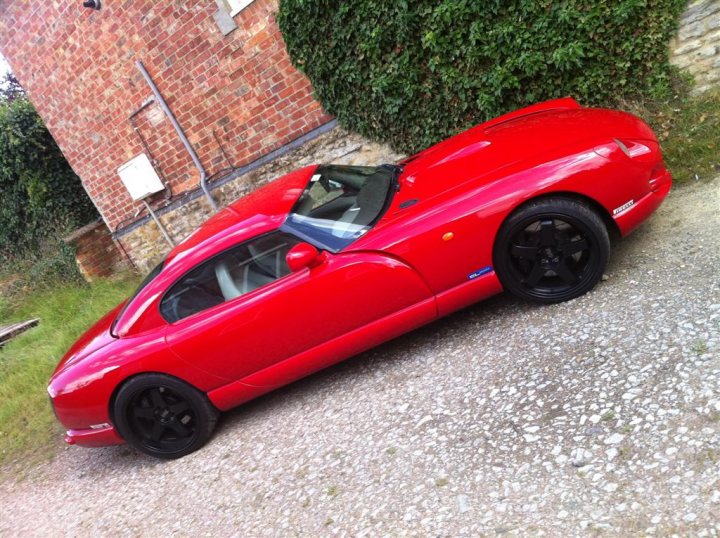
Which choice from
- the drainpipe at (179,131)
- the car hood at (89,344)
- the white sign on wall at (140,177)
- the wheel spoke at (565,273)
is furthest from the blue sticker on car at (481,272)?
the white sign on wall at (140,177)

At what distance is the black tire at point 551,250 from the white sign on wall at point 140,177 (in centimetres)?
656

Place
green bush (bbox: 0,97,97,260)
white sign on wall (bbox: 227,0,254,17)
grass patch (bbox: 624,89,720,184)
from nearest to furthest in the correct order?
grass patch (bbox: 624,89,720,184), white sign on wall (bbox: 227,0,254,17), green bush (bbox: 0,97,97,260)

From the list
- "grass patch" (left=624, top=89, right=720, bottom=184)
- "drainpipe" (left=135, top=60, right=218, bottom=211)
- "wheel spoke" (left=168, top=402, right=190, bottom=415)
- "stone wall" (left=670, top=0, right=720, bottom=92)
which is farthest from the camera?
"drainpipe" (left=135, top=60, right=218, bottom=211)

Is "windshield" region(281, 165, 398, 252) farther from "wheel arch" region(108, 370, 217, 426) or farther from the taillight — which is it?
the taillight

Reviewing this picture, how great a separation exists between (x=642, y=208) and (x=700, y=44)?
255 centimetres

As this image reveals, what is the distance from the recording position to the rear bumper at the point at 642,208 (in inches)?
126

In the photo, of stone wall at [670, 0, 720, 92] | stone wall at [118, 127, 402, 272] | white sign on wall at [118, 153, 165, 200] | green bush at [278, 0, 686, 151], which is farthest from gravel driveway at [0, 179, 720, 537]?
white sign on wall at [118, 153, 165, 200]

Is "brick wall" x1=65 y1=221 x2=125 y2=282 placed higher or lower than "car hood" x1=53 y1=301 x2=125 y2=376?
higher

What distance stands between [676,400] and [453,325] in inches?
63.1

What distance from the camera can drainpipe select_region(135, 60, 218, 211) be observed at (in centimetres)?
749

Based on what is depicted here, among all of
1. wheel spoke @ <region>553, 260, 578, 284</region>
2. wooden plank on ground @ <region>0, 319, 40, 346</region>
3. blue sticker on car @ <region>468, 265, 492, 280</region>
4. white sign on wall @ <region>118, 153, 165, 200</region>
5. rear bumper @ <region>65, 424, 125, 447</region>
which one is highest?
white sign on wall @ <region>118, 153, 165, 200</region>

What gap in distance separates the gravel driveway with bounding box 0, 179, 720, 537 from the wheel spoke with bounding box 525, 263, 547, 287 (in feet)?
0.73

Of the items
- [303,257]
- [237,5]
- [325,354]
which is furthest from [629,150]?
[237,5]

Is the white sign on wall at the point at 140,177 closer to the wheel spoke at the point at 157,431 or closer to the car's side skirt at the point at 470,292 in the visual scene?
the wheel spoke at the point at 157,431
